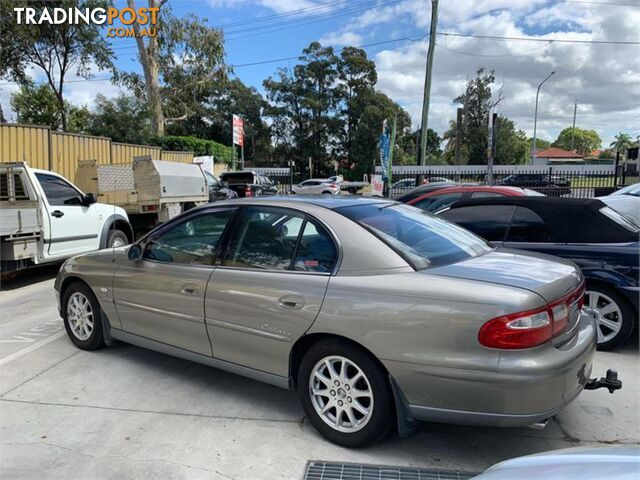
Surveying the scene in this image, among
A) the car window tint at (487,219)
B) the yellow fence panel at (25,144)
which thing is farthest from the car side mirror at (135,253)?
the yellow fence panel at (25,144)

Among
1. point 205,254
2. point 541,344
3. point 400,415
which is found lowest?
point 400,415

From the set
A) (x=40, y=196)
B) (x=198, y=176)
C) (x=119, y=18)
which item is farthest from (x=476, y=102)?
(x=40, y=196)

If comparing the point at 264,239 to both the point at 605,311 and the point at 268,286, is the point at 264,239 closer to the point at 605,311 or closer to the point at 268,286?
the point at 268,286

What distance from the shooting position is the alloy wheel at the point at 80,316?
4699mm

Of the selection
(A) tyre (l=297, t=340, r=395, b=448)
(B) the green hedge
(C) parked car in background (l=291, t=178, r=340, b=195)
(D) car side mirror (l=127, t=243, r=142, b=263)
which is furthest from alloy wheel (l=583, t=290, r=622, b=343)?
(C) parked car in background (l=291, t=178, r=340, b=195)

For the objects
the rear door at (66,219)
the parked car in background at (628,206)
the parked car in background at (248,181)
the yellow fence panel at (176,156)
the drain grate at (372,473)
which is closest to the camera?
the drain grate at (372,473)

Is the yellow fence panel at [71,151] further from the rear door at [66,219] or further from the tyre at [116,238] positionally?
the rear door at [66,219]

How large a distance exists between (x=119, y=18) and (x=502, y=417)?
25370mm

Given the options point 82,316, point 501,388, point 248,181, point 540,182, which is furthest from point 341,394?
point 540,182

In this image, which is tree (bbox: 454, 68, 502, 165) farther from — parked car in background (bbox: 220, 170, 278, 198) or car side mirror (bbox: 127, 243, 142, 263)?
car side mirror (bbox: 127, 243, 142, 263)

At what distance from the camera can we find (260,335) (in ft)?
10.9

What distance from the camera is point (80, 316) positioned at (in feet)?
15.6

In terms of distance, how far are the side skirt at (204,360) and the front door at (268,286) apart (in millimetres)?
46

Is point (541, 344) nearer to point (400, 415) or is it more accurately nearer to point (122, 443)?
point (400, 415)
